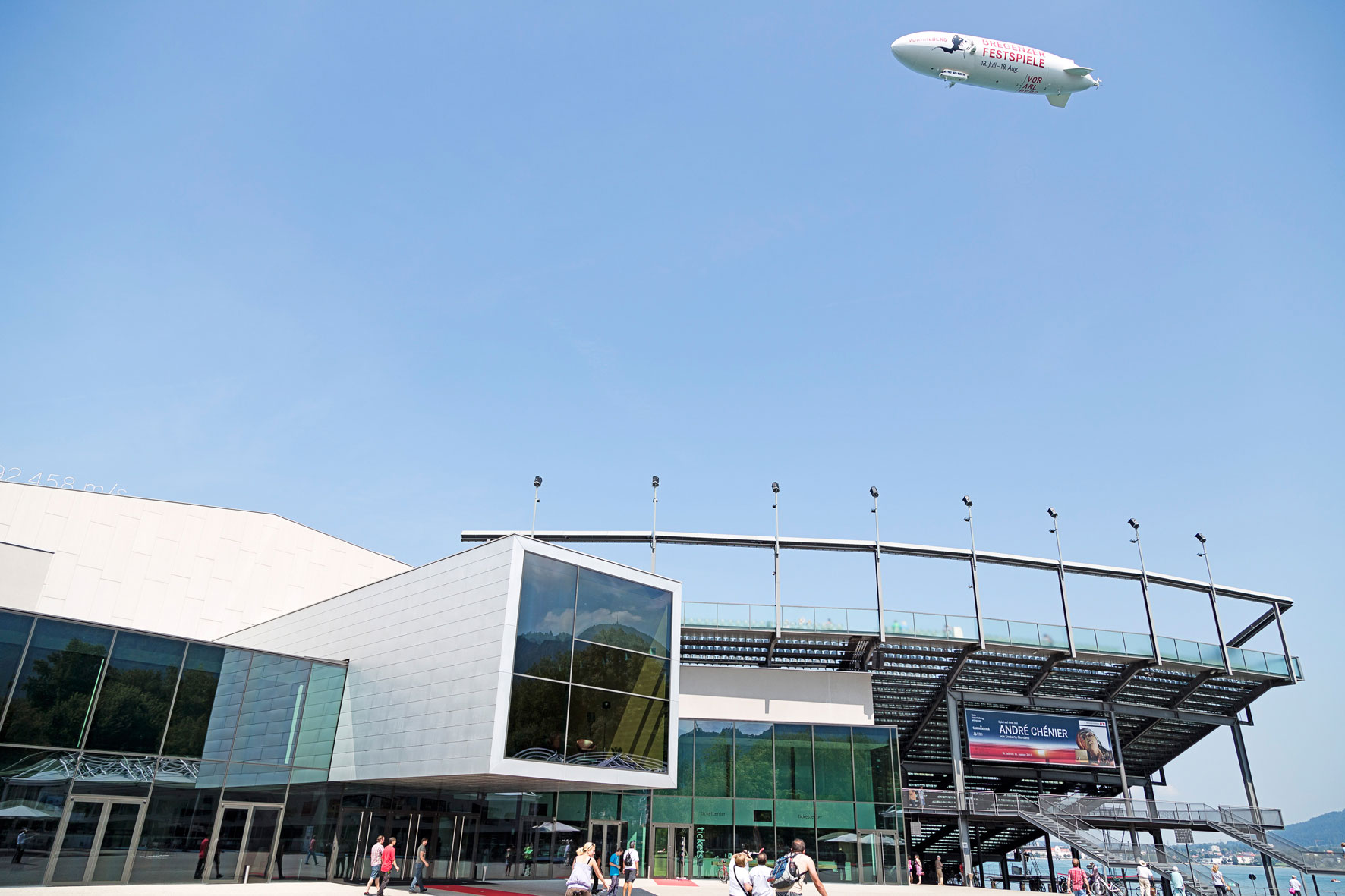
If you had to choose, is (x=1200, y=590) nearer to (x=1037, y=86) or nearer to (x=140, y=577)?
(x=1037, y=86)

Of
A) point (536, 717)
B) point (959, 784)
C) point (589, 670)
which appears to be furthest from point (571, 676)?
point (959, 784)

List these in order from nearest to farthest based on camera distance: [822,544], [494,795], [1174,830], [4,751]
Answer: [4,751] < [494,795] < [822,544] < [1174,830]

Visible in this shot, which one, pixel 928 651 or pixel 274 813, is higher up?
pixel 928 651

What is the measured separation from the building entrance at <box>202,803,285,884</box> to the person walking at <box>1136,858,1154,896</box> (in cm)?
3143

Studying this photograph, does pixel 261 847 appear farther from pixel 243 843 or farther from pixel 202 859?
pixel 202 859

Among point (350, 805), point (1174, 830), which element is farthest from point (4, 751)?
point (1174, 830)

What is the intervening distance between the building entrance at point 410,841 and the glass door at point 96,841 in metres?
6.13

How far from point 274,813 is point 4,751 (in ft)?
24.9

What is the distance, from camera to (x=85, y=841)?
21172 millimetres

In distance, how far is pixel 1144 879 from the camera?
32.5 m

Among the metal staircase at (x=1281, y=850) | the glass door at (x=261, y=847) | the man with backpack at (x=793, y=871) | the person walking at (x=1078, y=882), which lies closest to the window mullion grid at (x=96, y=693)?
the glass door at (x=261, y=847)

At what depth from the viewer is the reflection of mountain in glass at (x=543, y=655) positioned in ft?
72.8

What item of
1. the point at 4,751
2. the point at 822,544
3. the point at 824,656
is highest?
the point at 822,544

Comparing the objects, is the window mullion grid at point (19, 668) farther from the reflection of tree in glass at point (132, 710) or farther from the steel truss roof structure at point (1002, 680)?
the steel truss roof structure at point (1002, 680)
